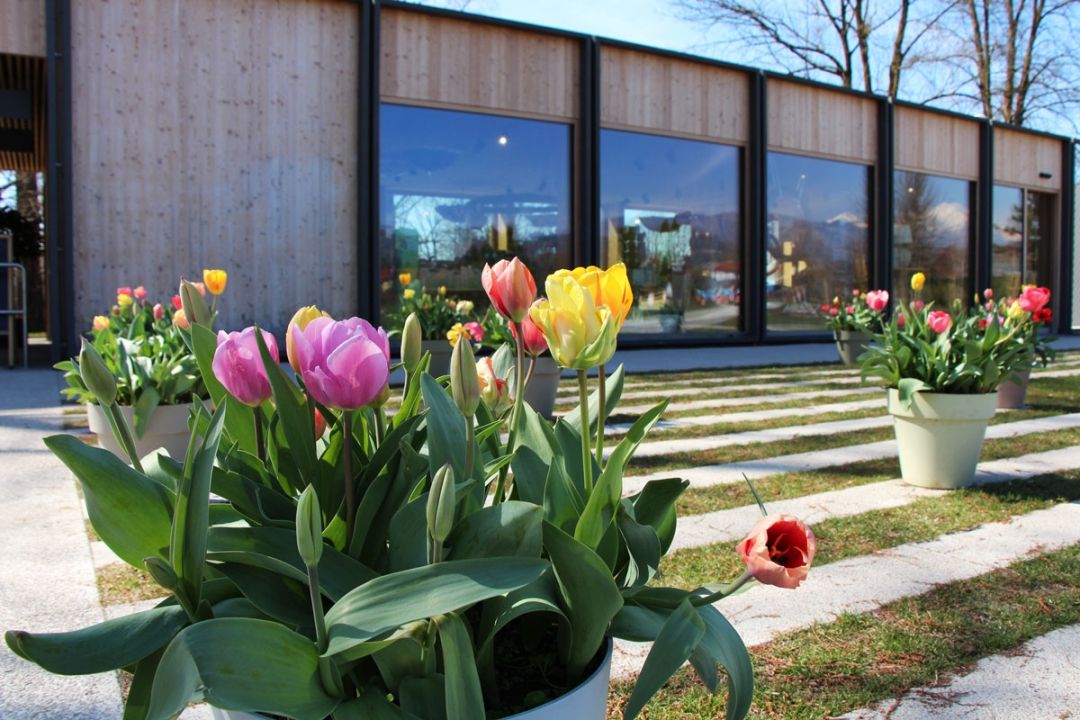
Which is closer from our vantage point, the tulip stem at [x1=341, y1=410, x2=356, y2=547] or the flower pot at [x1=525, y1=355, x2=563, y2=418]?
the tulip stem at [x1=341, y1=410, x2=356, y2=547]

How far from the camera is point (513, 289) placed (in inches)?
35.7

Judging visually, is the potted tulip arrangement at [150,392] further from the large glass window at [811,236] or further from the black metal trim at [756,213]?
the large glass window at [811,236]

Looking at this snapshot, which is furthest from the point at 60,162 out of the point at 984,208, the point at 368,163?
the point at 984,208

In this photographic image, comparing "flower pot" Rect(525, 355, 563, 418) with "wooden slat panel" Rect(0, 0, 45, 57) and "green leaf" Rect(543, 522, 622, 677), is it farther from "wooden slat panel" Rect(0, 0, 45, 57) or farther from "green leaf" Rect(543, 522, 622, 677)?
"wooden slat panel" Rect(0, 0, 45, 57)

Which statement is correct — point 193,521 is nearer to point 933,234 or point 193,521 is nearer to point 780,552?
point 780,552

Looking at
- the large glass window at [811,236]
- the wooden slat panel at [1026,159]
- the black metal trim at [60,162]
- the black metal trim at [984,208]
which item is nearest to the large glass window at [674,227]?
the large glass window at [811,236]

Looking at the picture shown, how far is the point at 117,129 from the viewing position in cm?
638

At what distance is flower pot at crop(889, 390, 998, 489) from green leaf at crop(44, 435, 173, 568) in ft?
8.51

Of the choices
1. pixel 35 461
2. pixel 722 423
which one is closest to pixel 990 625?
pixel 722 423

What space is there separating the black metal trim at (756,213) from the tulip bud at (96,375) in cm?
900

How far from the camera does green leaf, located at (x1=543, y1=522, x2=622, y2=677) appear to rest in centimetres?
71

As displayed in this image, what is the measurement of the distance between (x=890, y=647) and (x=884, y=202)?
9.78 metres

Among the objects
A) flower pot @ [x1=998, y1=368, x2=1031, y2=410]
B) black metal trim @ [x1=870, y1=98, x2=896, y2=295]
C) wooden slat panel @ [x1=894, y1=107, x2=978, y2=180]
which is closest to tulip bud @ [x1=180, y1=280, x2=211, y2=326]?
flower pot @ [x1=998, y1=368, x2=1031, y2=410]

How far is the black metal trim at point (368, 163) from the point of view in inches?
279
